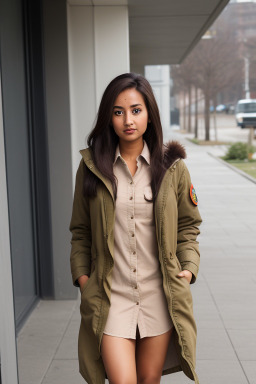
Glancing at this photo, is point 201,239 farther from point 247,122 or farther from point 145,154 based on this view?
point 247,122

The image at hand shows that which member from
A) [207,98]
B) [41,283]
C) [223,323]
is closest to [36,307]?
[41,283]

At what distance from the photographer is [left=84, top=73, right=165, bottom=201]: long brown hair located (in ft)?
8.54

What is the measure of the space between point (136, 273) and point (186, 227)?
354 millimetres

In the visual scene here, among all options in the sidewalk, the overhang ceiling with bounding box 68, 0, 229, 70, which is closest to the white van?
the overhang ceiling with bounding box 68, 0, 229, 70

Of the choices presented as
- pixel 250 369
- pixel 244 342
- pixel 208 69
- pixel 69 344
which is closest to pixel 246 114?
pixel 208 69

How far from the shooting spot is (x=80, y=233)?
2787mm

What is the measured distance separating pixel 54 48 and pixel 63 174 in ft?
4.05

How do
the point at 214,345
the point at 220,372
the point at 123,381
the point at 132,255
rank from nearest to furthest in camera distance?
the point at 123,381 → the point at 132,255 → the point at 220,372 → the point at 214,345

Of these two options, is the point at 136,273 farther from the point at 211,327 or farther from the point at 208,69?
the point at 208,69

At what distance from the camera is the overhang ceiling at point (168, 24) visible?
301 inches

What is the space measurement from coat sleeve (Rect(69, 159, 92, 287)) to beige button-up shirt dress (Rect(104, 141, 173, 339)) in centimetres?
18

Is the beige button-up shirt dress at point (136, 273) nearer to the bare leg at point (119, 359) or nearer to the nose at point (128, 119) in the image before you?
the bare leg at point (119, 359)

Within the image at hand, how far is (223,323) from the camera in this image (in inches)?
216

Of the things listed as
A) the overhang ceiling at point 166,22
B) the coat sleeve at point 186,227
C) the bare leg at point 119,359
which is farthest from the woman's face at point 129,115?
the overhang ceiling at point 166,22
